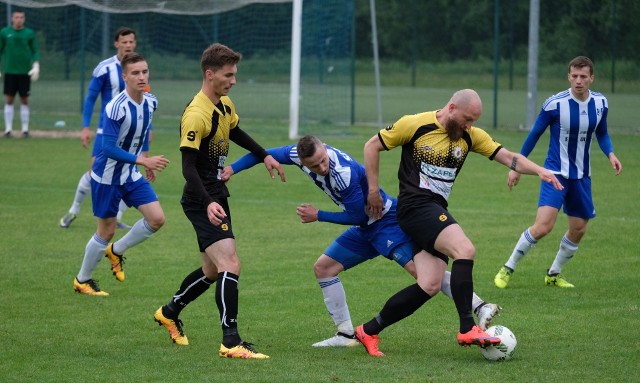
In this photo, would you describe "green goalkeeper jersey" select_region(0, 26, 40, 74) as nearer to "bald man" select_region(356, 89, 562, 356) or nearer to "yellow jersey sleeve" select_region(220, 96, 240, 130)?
"yellow jersey sleeve" select_region(220, 96, 240, 130)

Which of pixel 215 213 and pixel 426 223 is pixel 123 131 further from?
pixel 426 223

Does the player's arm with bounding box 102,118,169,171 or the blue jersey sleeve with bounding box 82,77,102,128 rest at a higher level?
the blue jersey sleeve with bounding box 82,77,102,128

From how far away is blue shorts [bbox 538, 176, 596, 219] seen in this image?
979cm

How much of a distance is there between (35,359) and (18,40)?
679 inches

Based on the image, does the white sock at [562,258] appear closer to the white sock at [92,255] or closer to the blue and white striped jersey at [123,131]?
the blue and white striped jersey at [123,131]

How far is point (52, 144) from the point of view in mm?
22328

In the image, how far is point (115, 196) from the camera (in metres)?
9.46

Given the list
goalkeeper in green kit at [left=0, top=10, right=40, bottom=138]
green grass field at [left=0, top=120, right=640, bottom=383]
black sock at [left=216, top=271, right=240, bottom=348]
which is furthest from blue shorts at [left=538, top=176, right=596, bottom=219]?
goalkeeper in green kit at [left=0, top=10, right=40, bottom=138]

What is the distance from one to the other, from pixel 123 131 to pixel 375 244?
2.93m

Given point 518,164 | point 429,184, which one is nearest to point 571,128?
point 518,164

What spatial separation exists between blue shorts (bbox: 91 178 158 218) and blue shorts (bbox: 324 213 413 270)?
2.62 meters

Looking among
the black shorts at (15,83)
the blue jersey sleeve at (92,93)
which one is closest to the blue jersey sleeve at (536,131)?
the blue jersey sleeve at (92,93)

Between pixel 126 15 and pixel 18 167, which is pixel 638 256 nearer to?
pixel 18 167

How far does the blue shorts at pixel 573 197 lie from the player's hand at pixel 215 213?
400 centimetres
